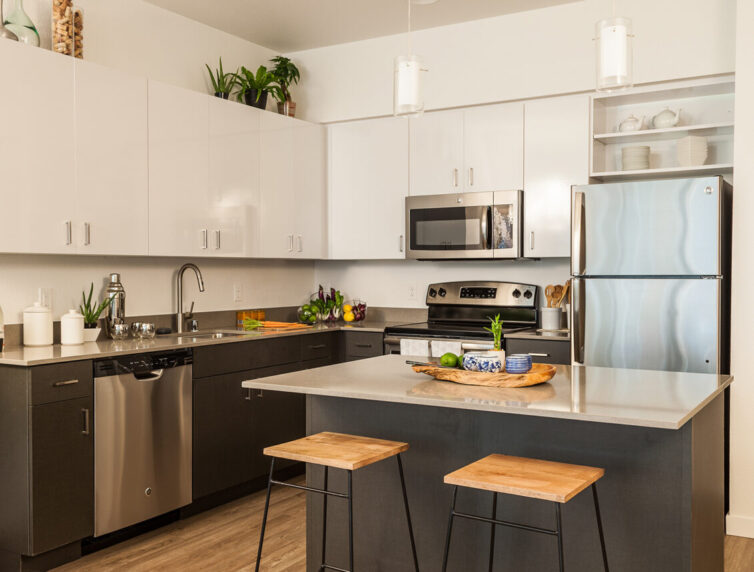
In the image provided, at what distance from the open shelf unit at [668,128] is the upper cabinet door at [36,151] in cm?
278

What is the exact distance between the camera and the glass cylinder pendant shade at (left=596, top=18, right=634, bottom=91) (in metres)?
2.22

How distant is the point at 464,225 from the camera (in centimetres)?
475

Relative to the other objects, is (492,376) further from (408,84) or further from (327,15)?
(327,15)

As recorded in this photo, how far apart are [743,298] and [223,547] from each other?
275 centimetres

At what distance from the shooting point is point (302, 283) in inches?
221

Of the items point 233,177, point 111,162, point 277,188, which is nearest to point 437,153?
point 277,188

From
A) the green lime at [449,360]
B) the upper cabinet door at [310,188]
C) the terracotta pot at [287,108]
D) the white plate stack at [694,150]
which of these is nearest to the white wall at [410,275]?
the upper cabinet door at [310,188]

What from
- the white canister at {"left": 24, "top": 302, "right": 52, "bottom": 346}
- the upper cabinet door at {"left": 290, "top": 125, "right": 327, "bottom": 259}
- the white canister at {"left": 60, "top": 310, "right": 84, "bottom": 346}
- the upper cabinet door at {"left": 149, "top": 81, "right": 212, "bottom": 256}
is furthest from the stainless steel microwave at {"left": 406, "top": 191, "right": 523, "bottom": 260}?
the white canister at {"left": 24, "top": 302, "right": 52, "bottom": 346}

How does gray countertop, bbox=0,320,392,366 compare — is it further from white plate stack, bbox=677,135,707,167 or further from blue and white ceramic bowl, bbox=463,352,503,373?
white plate stack, bbox=677,135,707,167

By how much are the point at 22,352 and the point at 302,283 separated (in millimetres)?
2479

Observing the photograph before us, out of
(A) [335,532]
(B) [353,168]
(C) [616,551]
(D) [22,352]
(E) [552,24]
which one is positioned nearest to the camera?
(C) [616,551]

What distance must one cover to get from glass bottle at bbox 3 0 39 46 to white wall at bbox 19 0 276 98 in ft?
0.18

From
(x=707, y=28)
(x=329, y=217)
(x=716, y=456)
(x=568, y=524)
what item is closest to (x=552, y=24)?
(x=707, y=28)

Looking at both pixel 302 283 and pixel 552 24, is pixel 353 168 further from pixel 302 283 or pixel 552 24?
pixel 552 24
